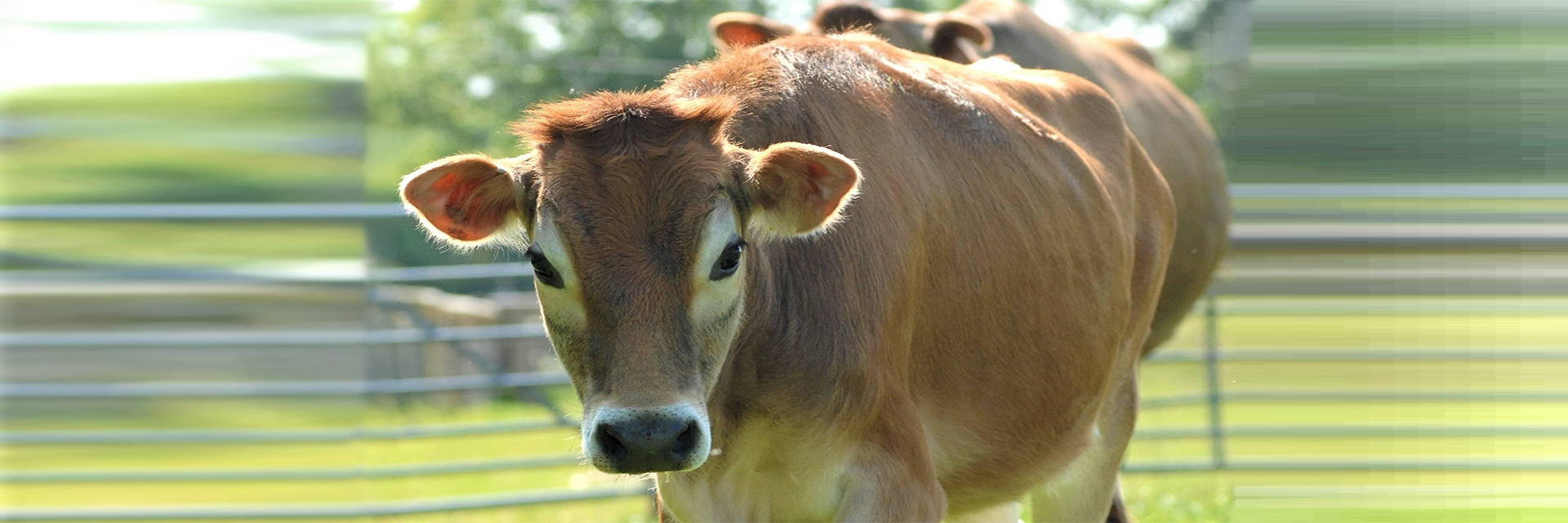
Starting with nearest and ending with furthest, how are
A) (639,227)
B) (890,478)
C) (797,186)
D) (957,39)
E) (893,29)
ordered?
(639,227), (797,186), (890,478), (957,39), (893,29)

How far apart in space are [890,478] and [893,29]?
4.81m

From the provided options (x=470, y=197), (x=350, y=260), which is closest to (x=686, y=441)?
(x=470, y=197)

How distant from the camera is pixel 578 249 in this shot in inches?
164

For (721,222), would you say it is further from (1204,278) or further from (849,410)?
(1204,278)

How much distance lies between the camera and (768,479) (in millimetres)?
4812

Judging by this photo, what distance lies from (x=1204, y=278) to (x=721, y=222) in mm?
6137

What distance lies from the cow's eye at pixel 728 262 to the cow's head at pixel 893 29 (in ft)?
13.5

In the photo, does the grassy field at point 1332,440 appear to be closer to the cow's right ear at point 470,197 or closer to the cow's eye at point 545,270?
the cow's right ear at point 470,197

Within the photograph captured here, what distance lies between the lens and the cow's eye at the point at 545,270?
13.9 feet

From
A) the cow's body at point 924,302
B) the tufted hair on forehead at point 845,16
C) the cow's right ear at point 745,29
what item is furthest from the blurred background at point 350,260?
the cow's right ear at point 745,29

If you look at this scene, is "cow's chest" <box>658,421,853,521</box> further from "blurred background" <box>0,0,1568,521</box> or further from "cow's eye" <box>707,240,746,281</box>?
"cow's eye" <box>707,240,746,281</box>

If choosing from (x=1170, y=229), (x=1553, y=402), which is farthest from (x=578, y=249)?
(x=1553, y=402)

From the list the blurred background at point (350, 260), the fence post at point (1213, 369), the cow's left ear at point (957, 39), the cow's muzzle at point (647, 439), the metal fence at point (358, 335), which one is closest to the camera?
the cow's muzzle at point (647, 439)

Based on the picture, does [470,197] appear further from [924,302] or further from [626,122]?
[924,302]
